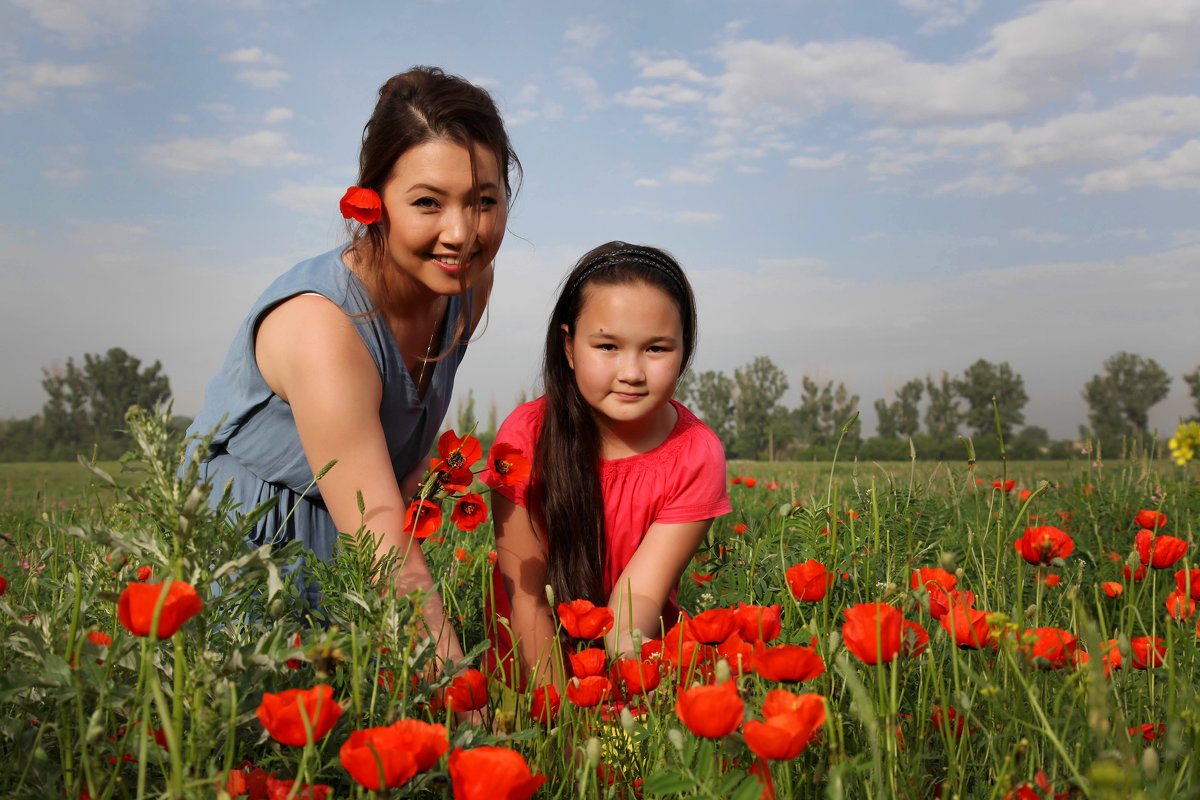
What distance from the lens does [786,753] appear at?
0.93m

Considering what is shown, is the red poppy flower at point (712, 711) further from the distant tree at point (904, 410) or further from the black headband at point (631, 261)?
the distant tree at point (904, 410)

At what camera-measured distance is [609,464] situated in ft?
9.36

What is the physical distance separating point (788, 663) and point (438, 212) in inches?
70.6

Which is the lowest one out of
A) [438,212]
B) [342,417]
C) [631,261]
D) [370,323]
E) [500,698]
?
[500,698]

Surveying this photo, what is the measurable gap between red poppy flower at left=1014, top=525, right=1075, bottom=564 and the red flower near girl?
1218 mm

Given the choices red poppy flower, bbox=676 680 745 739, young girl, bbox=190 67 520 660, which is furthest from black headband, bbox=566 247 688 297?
red poppy flower, bbox=676 680 745 739

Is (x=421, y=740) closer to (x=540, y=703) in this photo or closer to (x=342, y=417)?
(x=540, y=703)

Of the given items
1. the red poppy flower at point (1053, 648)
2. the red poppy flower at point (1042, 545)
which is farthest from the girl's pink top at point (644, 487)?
the red poppy flower at point (1053, 648)

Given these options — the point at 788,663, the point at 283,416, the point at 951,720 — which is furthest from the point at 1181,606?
the point at 283,416

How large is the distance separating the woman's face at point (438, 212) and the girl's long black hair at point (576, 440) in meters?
0.39

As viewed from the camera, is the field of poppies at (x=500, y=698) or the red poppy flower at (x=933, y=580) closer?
the field of poppies at (x=500, y=698)

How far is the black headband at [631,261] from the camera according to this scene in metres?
2.71

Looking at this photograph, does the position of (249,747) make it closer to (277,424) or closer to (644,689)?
(644,689)

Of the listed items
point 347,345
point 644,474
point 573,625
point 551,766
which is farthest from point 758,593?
point 347,345
